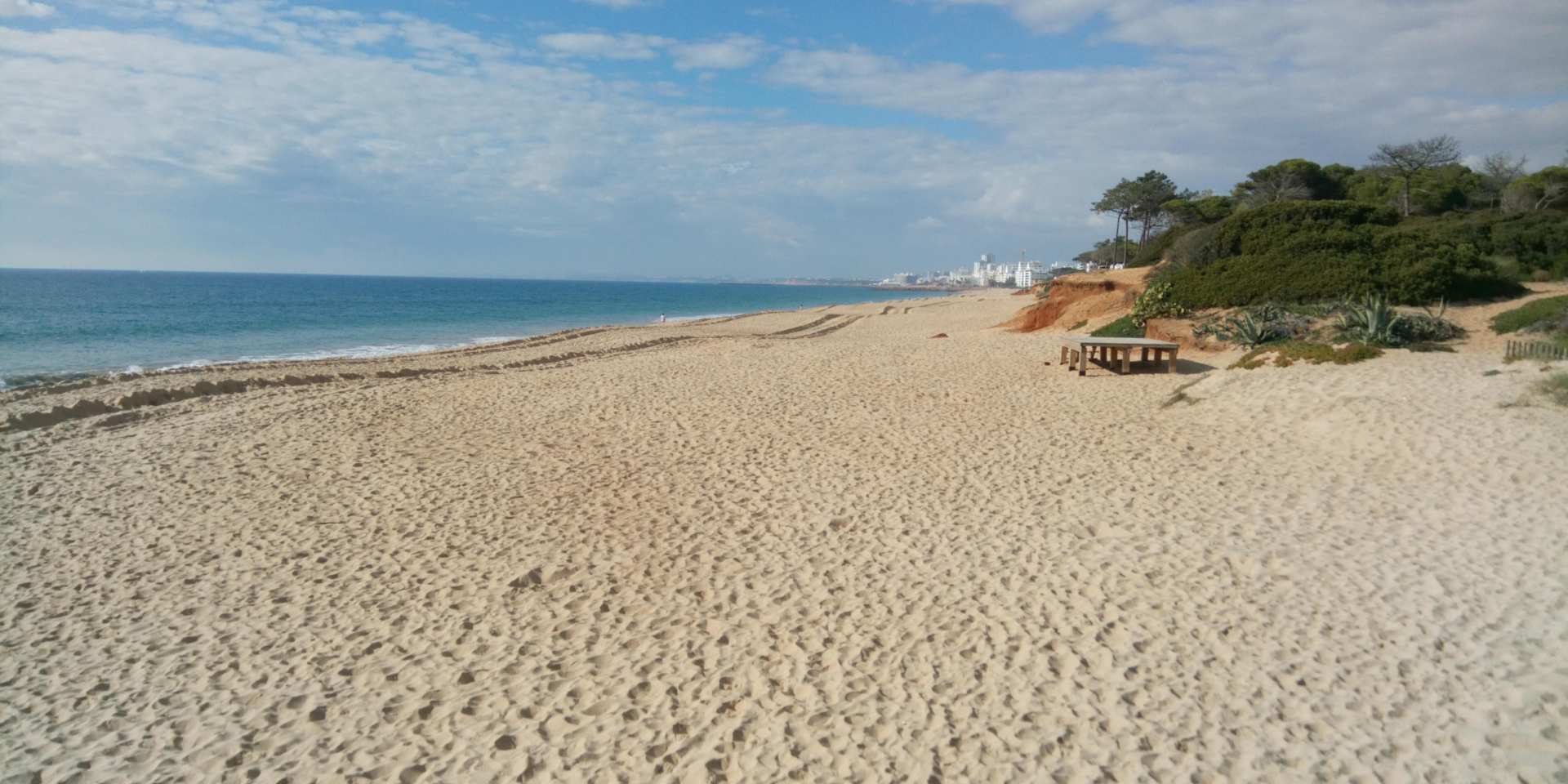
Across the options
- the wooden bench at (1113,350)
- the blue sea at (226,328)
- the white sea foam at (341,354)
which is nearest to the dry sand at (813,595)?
the wooden bench at (1113,350)

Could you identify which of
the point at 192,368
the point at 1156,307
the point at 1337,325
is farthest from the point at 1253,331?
the point at 192,368

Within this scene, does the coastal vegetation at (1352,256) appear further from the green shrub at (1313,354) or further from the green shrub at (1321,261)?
the green shrub at (1313,354)

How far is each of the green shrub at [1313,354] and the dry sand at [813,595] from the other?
0.33 meters

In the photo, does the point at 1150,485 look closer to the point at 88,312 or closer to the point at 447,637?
the point at 447,637

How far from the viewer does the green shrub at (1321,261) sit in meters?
15.6

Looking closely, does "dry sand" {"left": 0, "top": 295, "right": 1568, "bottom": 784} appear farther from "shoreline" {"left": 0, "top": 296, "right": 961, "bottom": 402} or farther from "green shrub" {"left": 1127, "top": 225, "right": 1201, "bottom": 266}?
"green shrub" {"left": 1127, "top": 225, "right": 1201, "bottom": 266}

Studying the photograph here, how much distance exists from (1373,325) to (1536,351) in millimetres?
2127

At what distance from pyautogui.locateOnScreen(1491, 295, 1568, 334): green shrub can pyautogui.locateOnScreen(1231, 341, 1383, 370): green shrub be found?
3.42 m

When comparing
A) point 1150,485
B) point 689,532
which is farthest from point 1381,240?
point 689,532

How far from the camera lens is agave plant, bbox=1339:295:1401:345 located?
12.2 metres

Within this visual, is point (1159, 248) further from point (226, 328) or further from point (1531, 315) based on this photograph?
point (226, 328)

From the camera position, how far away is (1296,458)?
8.18 m

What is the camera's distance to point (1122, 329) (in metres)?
18.0

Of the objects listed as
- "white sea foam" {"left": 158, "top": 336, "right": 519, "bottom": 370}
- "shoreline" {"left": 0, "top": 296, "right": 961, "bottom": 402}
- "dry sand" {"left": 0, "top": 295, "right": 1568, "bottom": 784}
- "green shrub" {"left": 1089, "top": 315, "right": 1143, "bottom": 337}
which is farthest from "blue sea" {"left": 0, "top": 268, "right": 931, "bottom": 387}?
"green shrub" {"left": 1089, "top": 315, "right": 1143, "bottom": 337}
